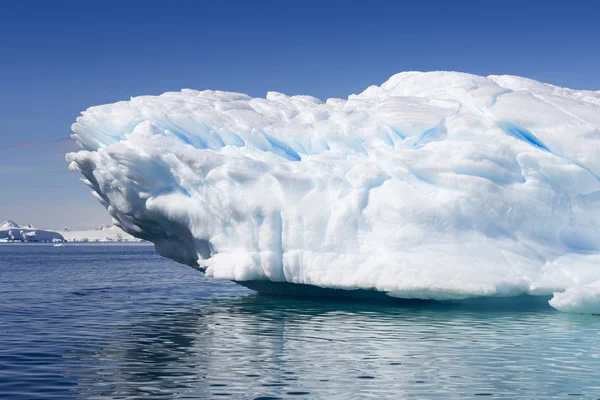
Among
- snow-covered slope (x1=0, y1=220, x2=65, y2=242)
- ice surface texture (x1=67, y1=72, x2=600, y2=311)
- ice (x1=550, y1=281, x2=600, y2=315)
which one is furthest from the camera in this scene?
snow-covered slope (x1=0, y1=220, x2=65, y2=242)

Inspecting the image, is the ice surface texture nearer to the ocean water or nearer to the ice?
the ice

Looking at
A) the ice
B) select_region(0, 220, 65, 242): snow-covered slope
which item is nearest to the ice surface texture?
→ the ice

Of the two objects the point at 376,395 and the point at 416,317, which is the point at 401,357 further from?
the point at 416,317

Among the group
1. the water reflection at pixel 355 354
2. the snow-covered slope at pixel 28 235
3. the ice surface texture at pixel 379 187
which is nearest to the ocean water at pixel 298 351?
the water reflection at pixel 355 354

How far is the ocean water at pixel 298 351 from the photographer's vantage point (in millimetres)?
9672

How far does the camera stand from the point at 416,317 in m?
16.9

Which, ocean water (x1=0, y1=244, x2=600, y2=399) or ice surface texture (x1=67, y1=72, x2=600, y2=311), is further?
ice surface texture (x1=67, y1=72, x2=600, y2=311)

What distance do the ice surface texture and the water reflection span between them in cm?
108

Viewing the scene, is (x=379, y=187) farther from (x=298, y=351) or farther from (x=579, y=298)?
(x=298, y=351)

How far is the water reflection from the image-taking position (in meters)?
9.68

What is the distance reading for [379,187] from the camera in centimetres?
1767

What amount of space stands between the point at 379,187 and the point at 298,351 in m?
6.16

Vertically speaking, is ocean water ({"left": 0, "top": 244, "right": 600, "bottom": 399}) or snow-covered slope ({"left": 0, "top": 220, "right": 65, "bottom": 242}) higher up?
snow-covered slope ({"left": 0, "top": 220, "right": 65, "bottom": 242})

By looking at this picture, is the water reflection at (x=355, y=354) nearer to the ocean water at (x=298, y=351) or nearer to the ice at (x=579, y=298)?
the ocean water at (x=298, y=351)
